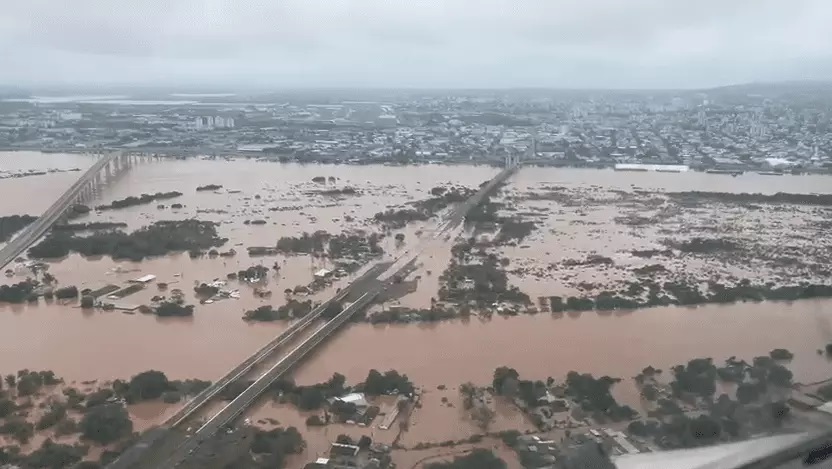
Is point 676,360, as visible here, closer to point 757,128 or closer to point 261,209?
point 261,209

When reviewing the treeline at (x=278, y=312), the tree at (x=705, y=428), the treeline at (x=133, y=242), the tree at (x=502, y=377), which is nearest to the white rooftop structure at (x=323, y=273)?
→ the treeline at (x=278, y=312)

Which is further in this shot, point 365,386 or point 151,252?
point 151,252

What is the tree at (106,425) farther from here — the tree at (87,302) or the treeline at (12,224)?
the treeline at (12,224)

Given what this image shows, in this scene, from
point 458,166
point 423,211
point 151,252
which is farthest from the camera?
point 458,166

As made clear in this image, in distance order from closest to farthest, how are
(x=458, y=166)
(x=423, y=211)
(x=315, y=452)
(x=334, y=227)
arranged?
(x=315, y=452)
(x=334, y=227)
(x=423, y=211)
(x=458, y=166)

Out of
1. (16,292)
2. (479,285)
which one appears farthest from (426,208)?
(16,292)

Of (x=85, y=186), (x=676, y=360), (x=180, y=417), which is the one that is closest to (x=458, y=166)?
(x=85, y=186)

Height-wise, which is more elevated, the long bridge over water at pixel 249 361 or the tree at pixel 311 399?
the long bridge over water at pixel 249 361
